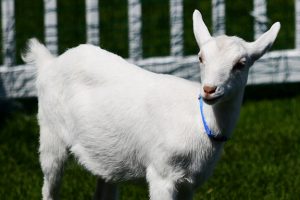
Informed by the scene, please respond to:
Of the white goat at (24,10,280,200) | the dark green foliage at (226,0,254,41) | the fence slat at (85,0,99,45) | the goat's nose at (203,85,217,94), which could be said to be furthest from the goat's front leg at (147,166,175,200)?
the dark green foliage at (226,0,254,41)

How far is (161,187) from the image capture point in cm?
493

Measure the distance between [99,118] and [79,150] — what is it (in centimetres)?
26

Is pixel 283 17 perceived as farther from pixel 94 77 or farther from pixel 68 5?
pixel 94 77

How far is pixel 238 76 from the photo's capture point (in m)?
4.60

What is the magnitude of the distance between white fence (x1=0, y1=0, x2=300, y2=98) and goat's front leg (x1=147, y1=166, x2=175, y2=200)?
3.62 m

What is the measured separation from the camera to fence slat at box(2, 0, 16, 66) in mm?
8445

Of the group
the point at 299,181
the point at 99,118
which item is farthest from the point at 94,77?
the point at 299,181

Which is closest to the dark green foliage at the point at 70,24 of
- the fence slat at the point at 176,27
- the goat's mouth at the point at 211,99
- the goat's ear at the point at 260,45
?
the fence slat at the point at 176,27

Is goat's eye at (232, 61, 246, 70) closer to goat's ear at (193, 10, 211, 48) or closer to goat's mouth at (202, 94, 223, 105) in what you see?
goat's mouth at (202, 94, 223, 105)

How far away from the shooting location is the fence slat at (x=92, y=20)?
28.1 ft

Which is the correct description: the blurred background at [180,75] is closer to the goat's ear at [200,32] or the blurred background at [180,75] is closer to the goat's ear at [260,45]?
the goat's ear at [200,32]

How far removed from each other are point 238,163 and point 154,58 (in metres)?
2.04

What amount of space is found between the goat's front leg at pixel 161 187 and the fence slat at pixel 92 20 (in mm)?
3753

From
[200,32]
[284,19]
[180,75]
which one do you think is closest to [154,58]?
[180,75]
